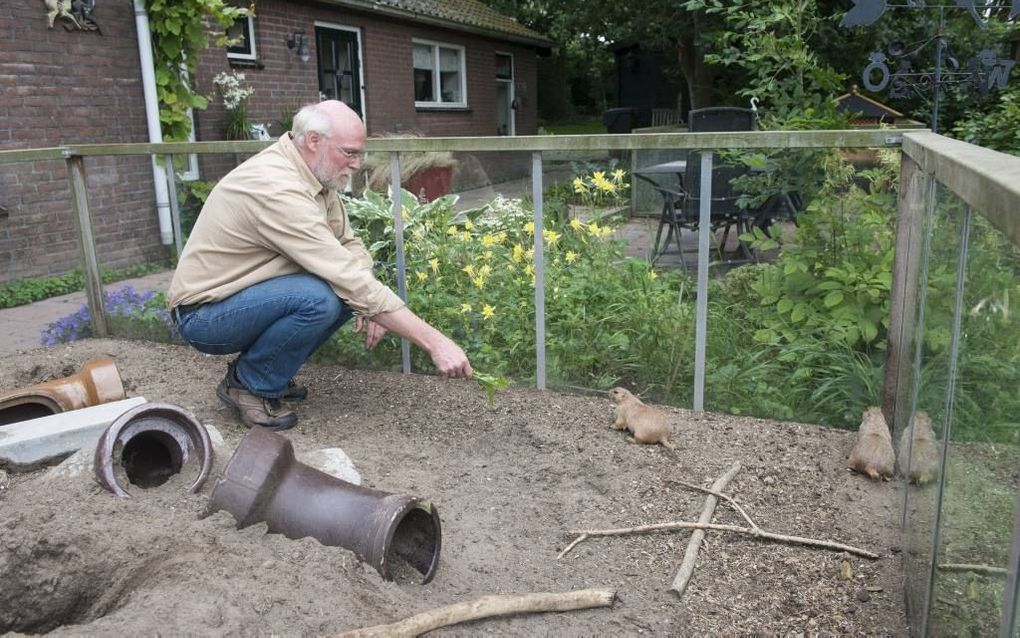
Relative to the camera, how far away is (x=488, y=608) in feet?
7.27

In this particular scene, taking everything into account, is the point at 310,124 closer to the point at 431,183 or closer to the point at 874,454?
the point at 431,183

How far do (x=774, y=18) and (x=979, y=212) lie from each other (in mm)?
3892

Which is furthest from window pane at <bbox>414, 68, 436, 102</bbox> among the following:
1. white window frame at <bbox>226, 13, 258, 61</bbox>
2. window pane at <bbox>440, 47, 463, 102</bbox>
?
white window frame at <bbox>226, 13, 258, 61</bbox>

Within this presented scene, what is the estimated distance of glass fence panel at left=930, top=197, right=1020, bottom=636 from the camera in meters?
1.13

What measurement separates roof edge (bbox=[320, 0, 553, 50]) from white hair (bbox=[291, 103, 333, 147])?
8.96 m

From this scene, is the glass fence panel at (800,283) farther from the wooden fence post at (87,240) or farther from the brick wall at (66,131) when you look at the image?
the wooden fence post at (87,240)

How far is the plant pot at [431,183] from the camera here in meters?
4.41

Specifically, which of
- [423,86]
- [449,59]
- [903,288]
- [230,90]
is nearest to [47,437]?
[903,288]

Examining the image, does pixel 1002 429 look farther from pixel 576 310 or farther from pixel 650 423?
pixel 576 310

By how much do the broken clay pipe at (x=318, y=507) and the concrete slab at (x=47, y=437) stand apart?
918 mm

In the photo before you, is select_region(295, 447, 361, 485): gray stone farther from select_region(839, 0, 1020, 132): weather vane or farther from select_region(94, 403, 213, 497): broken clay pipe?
select_region(839, 0, 1020, 132): weather vane

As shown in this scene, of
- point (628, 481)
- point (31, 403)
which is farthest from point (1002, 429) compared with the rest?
point (31, 403)

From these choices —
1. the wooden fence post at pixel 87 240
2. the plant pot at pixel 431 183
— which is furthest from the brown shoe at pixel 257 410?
the wooden fence post at pixel 87 240

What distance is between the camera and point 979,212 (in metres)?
1.37
